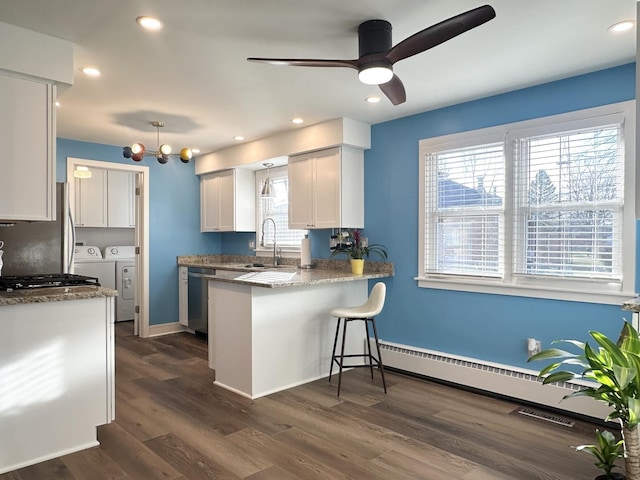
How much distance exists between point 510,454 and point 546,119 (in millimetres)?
2349

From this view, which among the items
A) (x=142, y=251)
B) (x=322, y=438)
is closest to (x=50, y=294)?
(x=322, y=438)

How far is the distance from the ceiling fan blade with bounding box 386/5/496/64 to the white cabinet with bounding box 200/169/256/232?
3736 mm

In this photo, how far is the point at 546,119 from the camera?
10.8 ft

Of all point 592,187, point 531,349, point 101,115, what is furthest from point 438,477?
point 101,115

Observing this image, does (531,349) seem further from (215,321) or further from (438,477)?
(215,321)

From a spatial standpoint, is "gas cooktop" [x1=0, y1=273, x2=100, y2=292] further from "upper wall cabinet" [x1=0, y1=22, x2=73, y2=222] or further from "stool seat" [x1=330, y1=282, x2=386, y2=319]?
"stool seat" [x1=330, y1=282, x2=386, y2=319]

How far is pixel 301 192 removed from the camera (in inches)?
187

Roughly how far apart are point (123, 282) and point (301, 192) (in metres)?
3.59

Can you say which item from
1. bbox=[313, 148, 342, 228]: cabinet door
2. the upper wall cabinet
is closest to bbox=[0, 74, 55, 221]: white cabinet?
the upper wall cabinet

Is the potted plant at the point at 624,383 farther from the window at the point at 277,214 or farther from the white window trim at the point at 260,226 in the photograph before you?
the white window trim at the point at 260,226

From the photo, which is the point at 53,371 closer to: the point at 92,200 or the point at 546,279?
the point at 546,279

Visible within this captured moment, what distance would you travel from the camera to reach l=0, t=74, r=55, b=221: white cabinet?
2.46 m

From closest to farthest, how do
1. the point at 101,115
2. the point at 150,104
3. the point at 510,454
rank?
the point at 510,454, the point at 150,104, the point at 101,115

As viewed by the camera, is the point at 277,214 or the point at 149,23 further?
the point at 277,214
